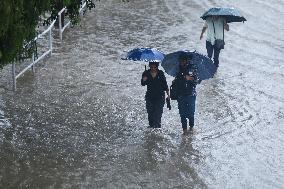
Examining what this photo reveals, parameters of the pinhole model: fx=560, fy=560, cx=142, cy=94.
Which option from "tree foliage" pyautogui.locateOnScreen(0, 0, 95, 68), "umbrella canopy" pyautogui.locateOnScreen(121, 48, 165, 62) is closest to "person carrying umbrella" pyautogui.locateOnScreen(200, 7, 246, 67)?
"umbrella canopy" pyautogui.locateOnScreen(121, 48, 165, 62)

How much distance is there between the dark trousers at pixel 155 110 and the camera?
963cm

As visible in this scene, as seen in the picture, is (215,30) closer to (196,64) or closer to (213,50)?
(213,50)

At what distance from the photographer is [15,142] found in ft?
29.6

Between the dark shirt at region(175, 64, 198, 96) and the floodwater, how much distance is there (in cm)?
80

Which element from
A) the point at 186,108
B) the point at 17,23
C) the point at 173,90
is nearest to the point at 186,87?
the point at 173,90

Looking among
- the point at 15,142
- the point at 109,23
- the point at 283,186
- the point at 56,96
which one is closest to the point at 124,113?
the point at 56,96

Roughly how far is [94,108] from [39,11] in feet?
13.4

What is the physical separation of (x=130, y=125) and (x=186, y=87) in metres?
1.36

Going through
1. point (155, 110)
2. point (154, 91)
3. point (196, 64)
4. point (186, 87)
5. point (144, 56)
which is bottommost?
point (155, 110)

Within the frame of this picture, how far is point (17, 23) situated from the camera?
6312 millimetres

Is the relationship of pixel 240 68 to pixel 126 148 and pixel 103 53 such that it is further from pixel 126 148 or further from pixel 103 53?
pixel 126 148

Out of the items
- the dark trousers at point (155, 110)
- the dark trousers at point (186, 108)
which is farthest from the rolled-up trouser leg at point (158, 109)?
the dark trousers at point (186, 108)

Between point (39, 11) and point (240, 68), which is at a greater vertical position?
point (39, 11)

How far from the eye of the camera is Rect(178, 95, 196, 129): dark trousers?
9.45m
